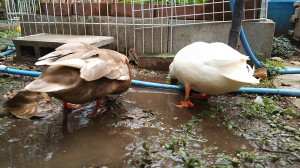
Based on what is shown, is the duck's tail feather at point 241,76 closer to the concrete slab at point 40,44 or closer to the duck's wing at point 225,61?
the duck's wing at point 225,61

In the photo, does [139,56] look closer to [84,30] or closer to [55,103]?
[84,30]

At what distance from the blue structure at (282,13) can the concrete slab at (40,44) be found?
5821mm

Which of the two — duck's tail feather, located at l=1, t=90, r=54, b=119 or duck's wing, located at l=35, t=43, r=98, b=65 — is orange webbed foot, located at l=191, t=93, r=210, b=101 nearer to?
duck's wing, located at l=35, t=43, r=98, b=65

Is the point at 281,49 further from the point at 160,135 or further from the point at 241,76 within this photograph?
the point at 160,135

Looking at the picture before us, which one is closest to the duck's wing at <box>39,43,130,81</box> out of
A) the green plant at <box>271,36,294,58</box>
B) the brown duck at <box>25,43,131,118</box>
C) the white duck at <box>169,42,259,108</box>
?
the brown duck at <box>25,43,131,118</box>

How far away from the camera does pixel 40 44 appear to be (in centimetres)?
483

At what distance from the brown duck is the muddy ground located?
373mm

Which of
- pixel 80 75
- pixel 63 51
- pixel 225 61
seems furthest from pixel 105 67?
pixel 225 61

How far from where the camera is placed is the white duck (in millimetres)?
2793

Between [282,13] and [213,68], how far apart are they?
6.63 metres

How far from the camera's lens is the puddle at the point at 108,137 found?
2.06 meters

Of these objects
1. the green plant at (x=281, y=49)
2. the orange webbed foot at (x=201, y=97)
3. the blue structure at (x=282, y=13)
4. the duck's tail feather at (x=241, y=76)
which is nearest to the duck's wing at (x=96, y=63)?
the orange webbed foot at (x=201, y=97)

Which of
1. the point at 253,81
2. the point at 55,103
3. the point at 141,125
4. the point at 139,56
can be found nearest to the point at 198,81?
the point at 253,81

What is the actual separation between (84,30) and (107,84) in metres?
3.29
